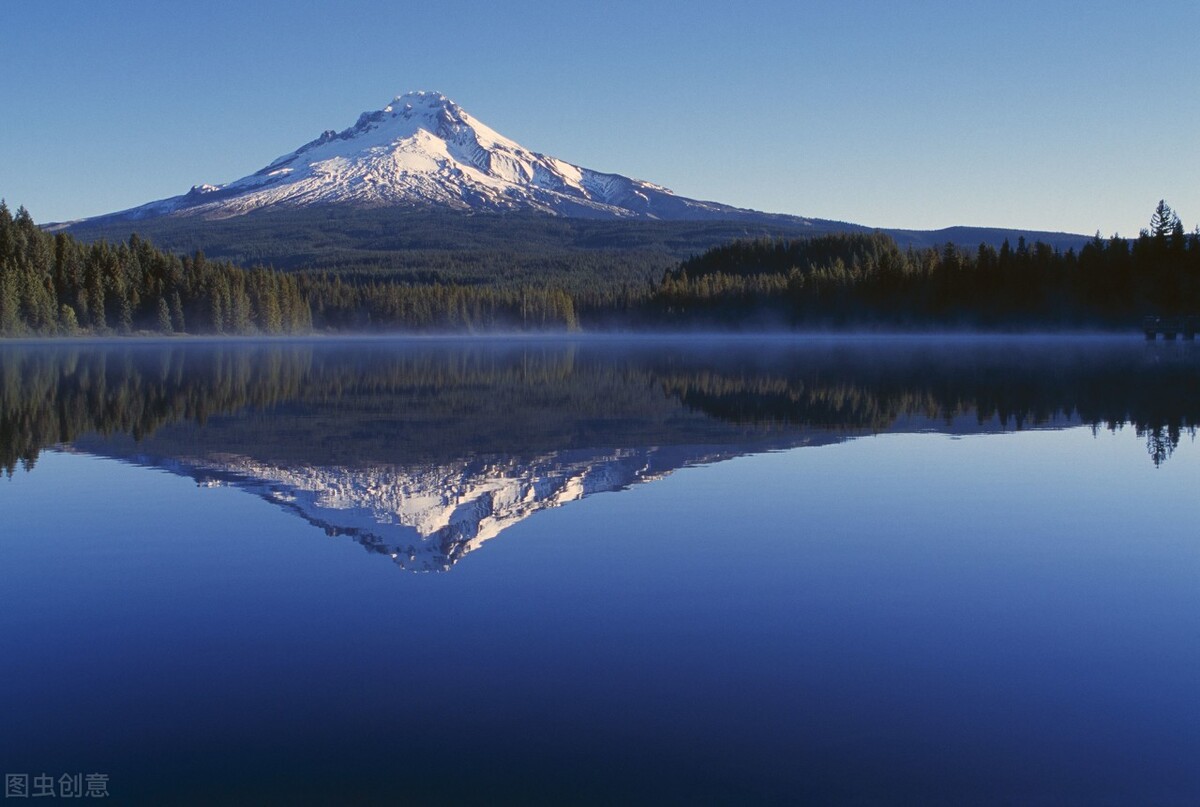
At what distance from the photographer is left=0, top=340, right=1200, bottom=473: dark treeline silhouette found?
24.7 meters

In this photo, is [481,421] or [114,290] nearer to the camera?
[481,421]

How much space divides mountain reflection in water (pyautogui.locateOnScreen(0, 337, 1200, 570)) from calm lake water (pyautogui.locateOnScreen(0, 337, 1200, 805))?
19cm

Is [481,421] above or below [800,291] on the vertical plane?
below

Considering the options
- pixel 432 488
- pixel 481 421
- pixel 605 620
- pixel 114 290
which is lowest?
pixel 481 421

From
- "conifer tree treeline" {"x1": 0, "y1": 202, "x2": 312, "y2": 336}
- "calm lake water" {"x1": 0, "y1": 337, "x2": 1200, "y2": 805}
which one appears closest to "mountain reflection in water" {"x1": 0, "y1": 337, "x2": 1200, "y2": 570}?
"calm lake water" {"x1": 0, "y1": 337, "x2": 1200, "y2": 805}

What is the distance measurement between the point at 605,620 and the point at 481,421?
19167 millimetres

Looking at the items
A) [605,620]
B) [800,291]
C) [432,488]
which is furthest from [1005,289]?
[605,620]

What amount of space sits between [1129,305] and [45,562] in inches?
4574

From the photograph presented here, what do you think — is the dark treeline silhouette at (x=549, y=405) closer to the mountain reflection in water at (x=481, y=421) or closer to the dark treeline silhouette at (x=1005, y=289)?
the mountain reflection in water at (x=481, y=421)

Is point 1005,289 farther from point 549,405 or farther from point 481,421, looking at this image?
point 481,421

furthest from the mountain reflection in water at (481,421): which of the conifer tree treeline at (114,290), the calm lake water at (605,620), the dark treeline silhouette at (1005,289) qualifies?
the conifer tree treeline at (114,290)

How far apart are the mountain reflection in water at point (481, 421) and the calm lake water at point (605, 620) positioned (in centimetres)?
19

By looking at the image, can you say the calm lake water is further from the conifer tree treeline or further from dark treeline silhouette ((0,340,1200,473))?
the conifer tree treeline

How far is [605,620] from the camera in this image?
10297mm
